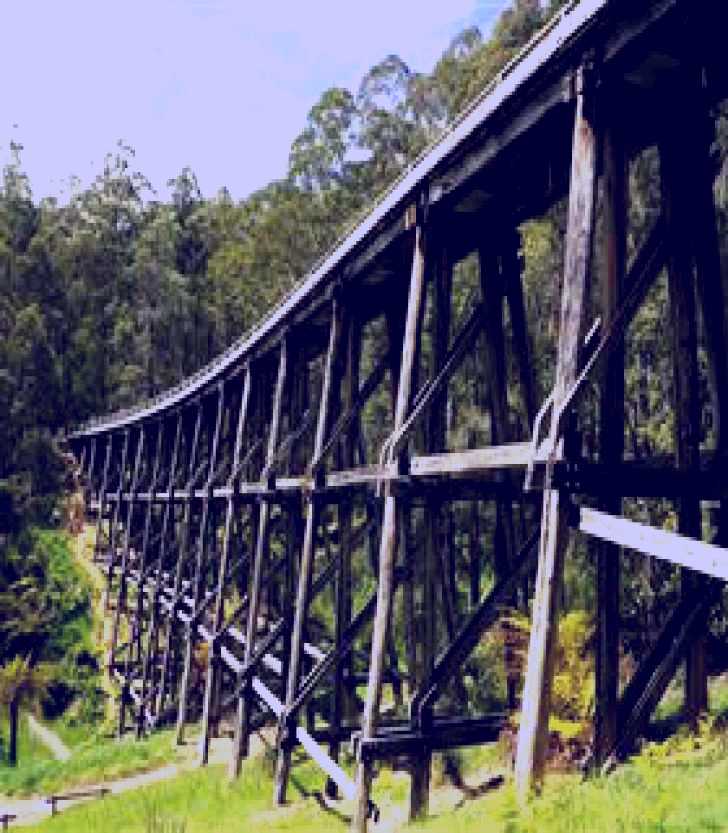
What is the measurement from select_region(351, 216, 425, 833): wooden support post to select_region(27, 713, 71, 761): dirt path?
816 inches

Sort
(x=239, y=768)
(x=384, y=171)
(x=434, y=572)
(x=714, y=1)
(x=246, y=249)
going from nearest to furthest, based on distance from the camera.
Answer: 1. (x=714, y=1)
2. (x=434, y=572)
3. (x=239, y=768)
4. (x=384, y=171)
5. (x=246, y=249)

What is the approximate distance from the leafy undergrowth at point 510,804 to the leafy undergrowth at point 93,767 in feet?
13.5

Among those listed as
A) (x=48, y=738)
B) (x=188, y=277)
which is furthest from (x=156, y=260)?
(x=48, y=738)

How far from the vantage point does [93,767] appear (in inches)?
778

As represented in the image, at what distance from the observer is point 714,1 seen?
6070mm

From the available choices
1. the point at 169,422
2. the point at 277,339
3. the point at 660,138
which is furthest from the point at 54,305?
the point at 660,138

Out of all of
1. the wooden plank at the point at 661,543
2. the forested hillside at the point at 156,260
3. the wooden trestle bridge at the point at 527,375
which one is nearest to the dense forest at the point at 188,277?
the forested hillside at the point at 156,260

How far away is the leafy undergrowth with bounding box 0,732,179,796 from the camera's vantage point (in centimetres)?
1853

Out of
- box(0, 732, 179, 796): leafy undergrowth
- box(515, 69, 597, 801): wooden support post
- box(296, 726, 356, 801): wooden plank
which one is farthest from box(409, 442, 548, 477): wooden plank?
box(0, 732, 179, 796): leafy undergrowth

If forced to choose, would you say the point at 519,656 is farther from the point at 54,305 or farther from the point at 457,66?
the point at 54,305

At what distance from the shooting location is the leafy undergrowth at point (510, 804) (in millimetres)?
4797

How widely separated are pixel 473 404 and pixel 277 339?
28.1ft

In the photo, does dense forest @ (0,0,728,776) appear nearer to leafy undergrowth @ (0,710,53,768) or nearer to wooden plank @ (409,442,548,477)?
leafy undergrowth @ (0,710,53,768)

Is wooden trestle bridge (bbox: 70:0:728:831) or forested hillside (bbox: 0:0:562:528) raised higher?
forested hillside (bbox: 0:0:562:528)
